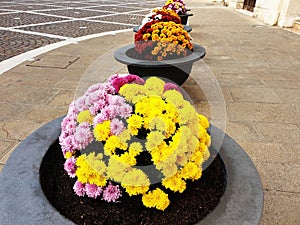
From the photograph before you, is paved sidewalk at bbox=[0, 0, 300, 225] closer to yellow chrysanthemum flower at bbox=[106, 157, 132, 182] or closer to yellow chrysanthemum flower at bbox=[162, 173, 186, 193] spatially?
yellow chrysanthemum flower at bbox=[162, 173, 186, 193]

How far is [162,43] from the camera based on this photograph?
11.5 ft

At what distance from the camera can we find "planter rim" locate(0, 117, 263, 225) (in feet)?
3.79

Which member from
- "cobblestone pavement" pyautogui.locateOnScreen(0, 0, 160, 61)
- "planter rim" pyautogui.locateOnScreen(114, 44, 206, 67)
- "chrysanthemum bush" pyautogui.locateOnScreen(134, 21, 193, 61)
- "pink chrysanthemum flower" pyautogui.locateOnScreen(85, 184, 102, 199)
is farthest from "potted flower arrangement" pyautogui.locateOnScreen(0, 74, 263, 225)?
"cobblestone pavement" pyautogui.locateOnScreen(0, 0, 160, 61)

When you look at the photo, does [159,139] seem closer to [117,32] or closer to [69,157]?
[69,157]

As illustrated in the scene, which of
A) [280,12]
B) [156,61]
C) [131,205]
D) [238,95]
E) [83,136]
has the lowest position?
[238,95]

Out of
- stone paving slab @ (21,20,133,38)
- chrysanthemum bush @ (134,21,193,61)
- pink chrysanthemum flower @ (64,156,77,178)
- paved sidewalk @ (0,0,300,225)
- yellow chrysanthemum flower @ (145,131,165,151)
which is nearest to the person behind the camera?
yellow chrysanthemum flower @ (145,131,165,151)

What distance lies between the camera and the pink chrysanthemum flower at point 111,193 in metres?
1.29

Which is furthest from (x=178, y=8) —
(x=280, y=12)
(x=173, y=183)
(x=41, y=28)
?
(x=173, y=183)

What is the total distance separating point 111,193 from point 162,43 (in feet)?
8.66

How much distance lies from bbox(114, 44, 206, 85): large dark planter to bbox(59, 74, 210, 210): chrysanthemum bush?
1.96 m

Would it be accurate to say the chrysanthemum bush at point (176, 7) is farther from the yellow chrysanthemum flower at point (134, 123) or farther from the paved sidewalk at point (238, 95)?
the yellow chrysanthemum flower at point (134, 123)

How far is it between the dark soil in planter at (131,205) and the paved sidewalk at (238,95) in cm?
81

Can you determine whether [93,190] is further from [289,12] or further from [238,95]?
[289,12]

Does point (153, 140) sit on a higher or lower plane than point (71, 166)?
higher
